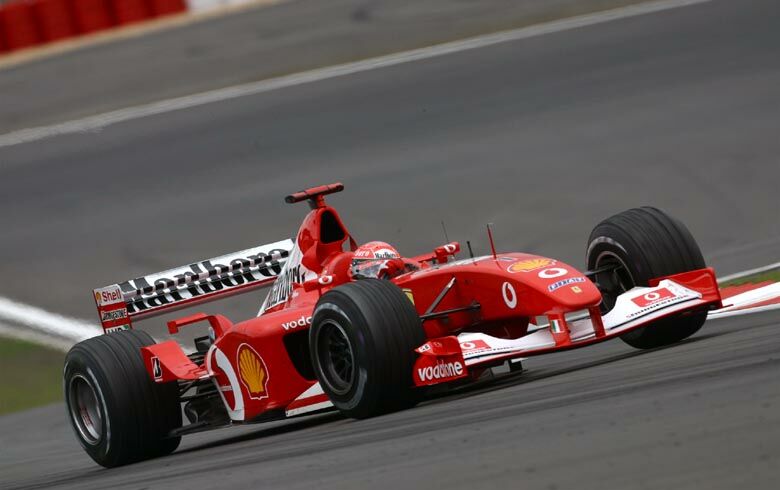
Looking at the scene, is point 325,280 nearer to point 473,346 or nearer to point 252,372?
point 252,372

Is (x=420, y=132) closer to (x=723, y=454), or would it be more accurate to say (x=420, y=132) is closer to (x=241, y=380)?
(x=241, y=380)

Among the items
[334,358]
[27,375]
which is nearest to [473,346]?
[334,358]

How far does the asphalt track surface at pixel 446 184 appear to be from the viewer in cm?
773

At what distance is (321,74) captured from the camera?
20.7 m

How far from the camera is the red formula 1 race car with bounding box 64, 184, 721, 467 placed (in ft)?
26.1

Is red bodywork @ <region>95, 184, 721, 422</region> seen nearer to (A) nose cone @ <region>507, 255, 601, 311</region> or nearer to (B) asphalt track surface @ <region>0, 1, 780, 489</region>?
(A) nose cone @ <region>507, 255, 601, 311</region>

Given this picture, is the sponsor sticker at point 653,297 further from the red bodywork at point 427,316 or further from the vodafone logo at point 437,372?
the vodafone logo at point 437,372

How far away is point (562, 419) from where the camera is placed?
252 inches

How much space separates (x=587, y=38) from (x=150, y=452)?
1188 centimetres

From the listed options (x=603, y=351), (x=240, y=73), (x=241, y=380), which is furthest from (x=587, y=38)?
(x=241, y=380)

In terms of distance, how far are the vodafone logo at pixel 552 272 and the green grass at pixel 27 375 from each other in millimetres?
6770

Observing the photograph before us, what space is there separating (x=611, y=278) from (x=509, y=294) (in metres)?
1.13

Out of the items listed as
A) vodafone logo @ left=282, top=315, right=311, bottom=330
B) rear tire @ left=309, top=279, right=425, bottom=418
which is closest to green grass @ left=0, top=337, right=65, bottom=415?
vodafone logo @ left=282, top=315, right=311, bottom=330

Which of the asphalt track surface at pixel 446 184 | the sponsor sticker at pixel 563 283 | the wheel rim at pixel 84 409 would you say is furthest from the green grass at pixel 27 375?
the sponsor sticker at pixel 563 283
